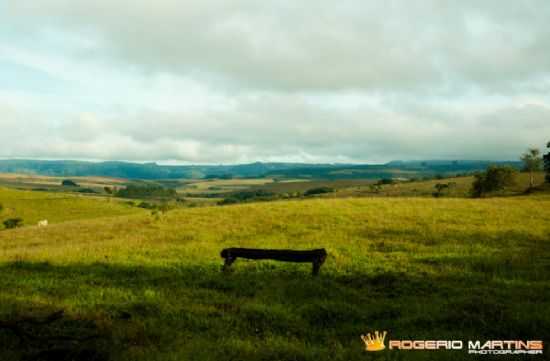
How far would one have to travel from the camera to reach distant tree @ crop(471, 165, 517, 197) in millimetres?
75375

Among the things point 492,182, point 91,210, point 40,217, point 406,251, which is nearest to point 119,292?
point 406,251

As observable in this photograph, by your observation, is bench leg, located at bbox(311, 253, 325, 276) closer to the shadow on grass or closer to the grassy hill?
the shadow on grass

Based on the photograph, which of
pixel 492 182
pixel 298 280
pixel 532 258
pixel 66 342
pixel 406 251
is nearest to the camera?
pixel 66 342

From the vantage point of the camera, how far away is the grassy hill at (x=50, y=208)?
98500mm

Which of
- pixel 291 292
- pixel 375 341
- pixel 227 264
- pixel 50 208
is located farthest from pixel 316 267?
pixel 50 208

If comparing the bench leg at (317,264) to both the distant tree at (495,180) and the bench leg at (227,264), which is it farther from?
the distant tree at (495,180)

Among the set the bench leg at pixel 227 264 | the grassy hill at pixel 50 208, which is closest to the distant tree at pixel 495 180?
the bench leg at pixel 227 264

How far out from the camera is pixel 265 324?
928 centimetres

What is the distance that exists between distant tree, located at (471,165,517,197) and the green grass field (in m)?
57.8

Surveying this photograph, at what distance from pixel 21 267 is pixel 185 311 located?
11.3 meters

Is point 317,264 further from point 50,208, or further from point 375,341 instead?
point 50,208

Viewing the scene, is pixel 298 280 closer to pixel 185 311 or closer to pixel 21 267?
pixel 185 311

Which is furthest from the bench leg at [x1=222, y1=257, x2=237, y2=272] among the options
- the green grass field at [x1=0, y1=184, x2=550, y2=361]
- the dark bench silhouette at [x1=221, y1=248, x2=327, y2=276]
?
the green grass field at [x1=0, y1=184, x2=550, y2=361]

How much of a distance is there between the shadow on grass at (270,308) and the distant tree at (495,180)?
73.4 m
